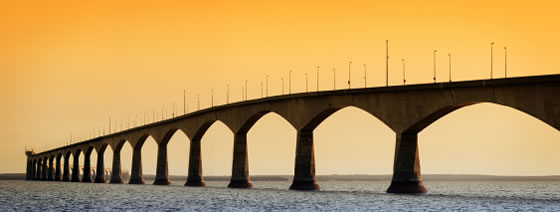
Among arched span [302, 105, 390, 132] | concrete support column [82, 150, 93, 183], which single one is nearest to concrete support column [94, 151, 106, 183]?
Answer: concrete support column [82, 150, 93, 183]

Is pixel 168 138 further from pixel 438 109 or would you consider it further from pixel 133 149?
pixel 438 109

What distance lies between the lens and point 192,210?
180 feet

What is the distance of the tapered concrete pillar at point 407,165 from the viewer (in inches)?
2689

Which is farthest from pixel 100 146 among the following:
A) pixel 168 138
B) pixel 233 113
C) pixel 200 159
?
pixel 233 113

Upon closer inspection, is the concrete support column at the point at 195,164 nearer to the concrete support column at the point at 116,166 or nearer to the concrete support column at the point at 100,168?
the concrete support column at the point at 116,166

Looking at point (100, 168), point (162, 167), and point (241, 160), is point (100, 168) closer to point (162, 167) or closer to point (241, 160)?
point (162, 167)

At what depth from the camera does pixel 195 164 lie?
105000 mm

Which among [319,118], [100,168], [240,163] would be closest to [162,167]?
[240,163]

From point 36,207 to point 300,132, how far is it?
2771cm

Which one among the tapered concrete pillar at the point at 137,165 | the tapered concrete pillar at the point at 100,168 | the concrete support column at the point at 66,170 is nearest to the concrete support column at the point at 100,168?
the tapered concrete pillar at the point at 100,168

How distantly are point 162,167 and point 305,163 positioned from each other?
4250cm

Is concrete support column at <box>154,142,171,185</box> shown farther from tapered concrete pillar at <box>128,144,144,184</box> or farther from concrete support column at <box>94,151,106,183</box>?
concrete support column at <box>94,151,106,183</box>

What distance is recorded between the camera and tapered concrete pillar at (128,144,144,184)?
133125mm

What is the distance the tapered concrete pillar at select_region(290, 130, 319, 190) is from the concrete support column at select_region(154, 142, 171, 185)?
40.4 meters
